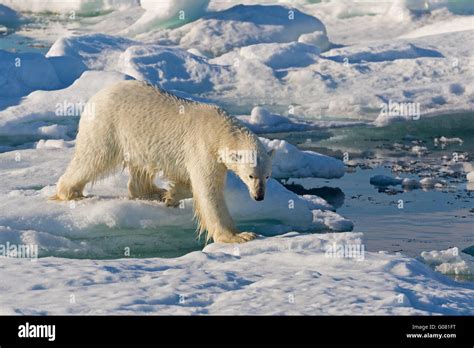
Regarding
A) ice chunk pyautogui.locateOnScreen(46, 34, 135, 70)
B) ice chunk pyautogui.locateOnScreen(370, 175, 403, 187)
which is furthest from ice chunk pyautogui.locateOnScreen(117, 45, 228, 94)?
ice chunk pyautogui.locateOnScreen(370, 175, 403, 187)

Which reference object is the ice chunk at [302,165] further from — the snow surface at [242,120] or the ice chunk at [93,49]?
the ice chunk at [93,49]

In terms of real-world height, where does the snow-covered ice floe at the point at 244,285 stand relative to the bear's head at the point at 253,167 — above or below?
below

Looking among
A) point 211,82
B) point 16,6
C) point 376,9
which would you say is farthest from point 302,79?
point 16,6

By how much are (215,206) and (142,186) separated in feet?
3.00

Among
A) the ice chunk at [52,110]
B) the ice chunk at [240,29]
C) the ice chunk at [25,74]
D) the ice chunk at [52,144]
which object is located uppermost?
the ice chunk at [240,29]

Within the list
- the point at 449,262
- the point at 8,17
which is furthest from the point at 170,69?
the point at 449,262

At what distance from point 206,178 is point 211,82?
26.9 ft

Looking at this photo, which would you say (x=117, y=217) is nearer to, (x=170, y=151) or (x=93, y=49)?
(x=170, y=151)

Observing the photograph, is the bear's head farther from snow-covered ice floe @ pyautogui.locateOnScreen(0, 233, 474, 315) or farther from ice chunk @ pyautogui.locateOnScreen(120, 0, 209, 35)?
ice chunk @ pyautogui.locateOnScreen(120, 0, 209, 35)

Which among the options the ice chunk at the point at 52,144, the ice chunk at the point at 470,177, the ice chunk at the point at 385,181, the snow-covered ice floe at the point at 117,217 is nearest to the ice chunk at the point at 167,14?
the ice chunk at the point at 52,144

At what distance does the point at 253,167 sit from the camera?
6.59 meters

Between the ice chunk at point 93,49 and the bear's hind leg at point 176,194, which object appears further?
the ice chunk at point 93,49

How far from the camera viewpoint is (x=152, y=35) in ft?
59.5

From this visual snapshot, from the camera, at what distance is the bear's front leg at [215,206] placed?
22.5 feet
